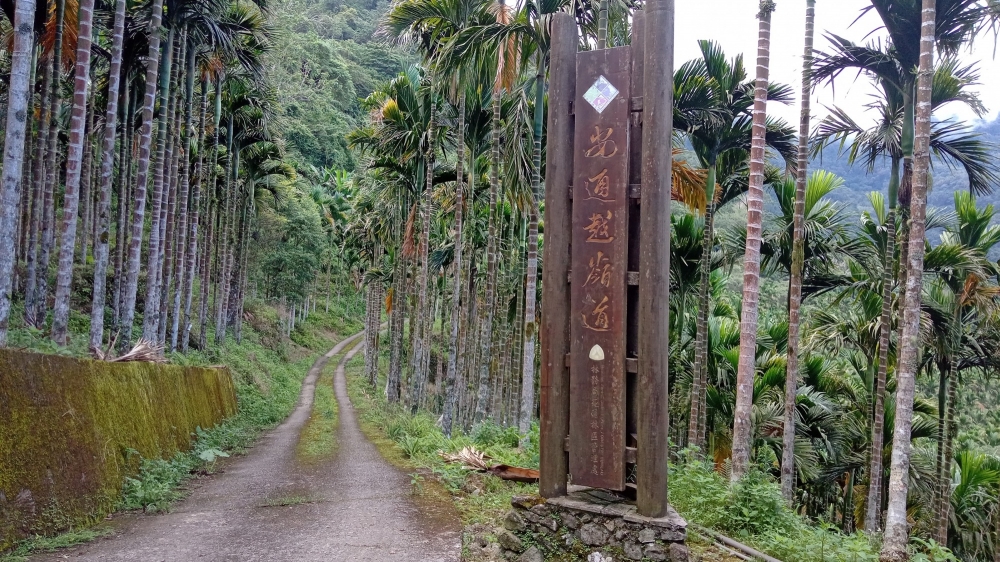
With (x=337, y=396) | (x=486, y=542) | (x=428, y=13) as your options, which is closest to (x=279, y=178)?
(x=337, y=396)

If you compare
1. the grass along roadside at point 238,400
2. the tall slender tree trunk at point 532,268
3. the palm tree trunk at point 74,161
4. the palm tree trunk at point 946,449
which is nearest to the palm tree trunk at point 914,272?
the tall slender tree trunk at point 532,268

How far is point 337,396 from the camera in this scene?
28.0 meters

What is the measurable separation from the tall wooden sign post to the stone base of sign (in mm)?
138

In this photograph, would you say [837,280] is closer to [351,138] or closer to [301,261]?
[351,138]

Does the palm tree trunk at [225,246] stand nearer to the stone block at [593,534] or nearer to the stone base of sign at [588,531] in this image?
the stone base of sign at [588,531]

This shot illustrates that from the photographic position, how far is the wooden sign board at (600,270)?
5500mm

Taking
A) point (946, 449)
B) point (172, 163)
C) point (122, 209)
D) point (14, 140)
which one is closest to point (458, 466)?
point (14, 140)

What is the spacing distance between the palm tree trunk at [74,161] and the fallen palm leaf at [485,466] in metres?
6.62

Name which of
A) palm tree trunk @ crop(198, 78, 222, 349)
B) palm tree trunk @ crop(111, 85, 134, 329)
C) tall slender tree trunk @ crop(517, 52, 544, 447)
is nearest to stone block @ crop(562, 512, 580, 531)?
tall slender tree trunk @ crop(517, 52, 544, 447)

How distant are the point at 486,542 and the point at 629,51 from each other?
4.73 m

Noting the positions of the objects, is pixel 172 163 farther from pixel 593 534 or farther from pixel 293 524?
pixel 593 534

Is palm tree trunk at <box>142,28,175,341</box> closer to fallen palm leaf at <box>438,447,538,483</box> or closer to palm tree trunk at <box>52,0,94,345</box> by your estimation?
palm tree trunk at <box>52,0,94,345</box>

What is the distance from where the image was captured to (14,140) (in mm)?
8125

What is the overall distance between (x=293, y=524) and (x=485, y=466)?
114 inches
